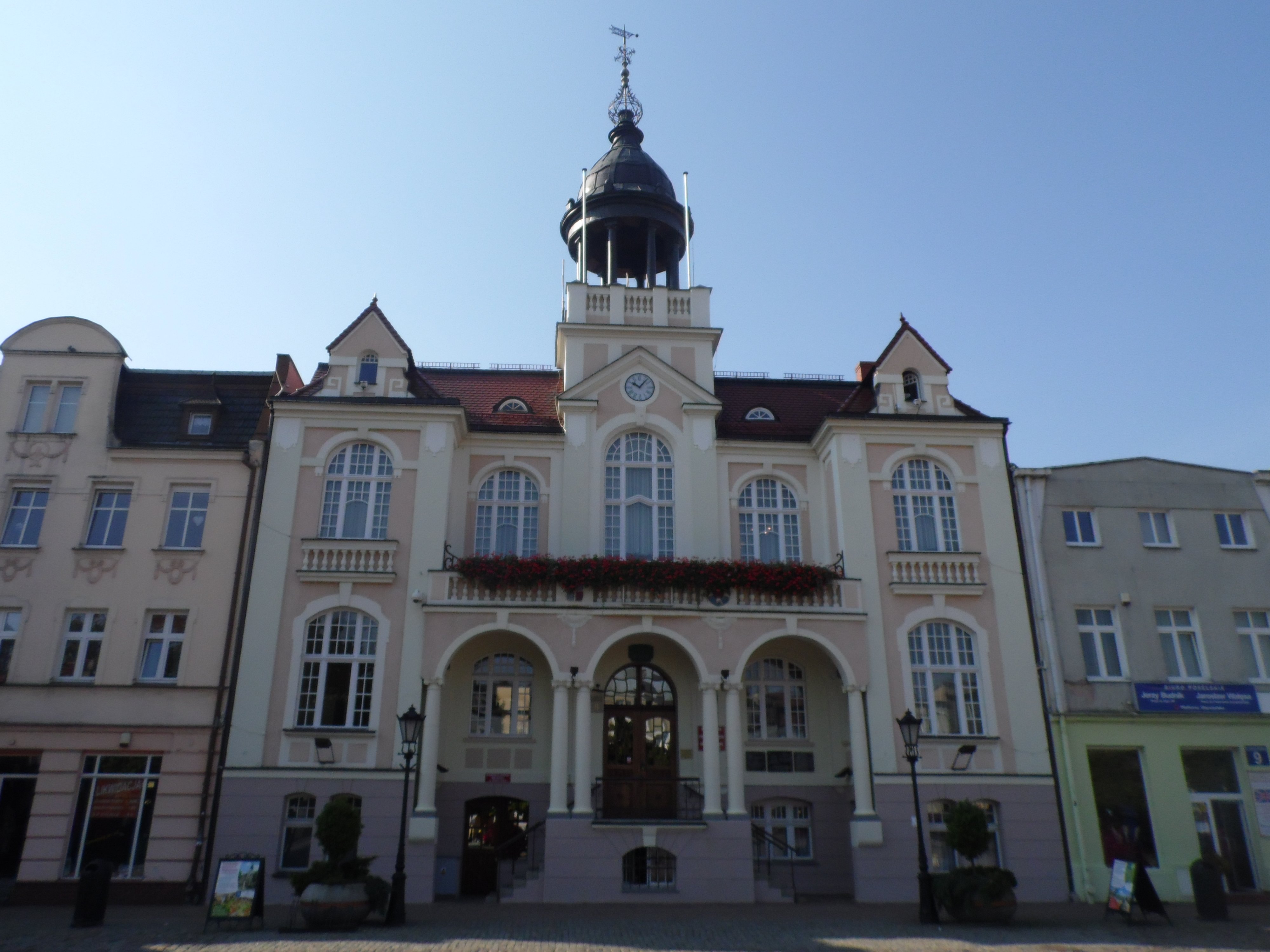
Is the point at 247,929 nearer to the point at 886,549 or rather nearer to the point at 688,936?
the point at 688,936

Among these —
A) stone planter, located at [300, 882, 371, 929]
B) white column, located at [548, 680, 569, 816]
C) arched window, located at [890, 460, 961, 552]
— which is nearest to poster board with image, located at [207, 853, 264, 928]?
stone planter, located at [300, 882, 371, 929]

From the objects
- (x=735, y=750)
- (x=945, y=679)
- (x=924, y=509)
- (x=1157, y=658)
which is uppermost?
(x=924, y=509)

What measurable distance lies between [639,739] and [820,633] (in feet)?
17.4

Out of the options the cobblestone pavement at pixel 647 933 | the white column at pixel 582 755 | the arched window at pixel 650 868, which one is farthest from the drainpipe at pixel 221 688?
the arched window at pixel 650 868

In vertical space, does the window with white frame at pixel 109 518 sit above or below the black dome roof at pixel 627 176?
below

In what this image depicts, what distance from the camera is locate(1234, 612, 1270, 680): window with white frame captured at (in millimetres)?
24953

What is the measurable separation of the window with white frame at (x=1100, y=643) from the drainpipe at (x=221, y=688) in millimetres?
21327

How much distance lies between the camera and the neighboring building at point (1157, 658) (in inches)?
910

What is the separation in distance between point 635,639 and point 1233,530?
660 inches

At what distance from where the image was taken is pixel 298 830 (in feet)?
71.9

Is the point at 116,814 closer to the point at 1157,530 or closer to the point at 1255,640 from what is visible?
the point at 1157,530

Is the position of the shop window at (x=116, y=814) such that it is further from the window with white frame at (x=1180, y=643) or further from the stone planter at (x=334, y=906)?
the window with white frame at (x=1180, y=643)

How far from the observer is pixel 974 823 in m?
19.5

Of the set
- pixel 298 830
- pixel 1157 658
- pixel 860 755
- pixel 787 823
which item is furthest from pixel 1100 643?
pixel 298 830
